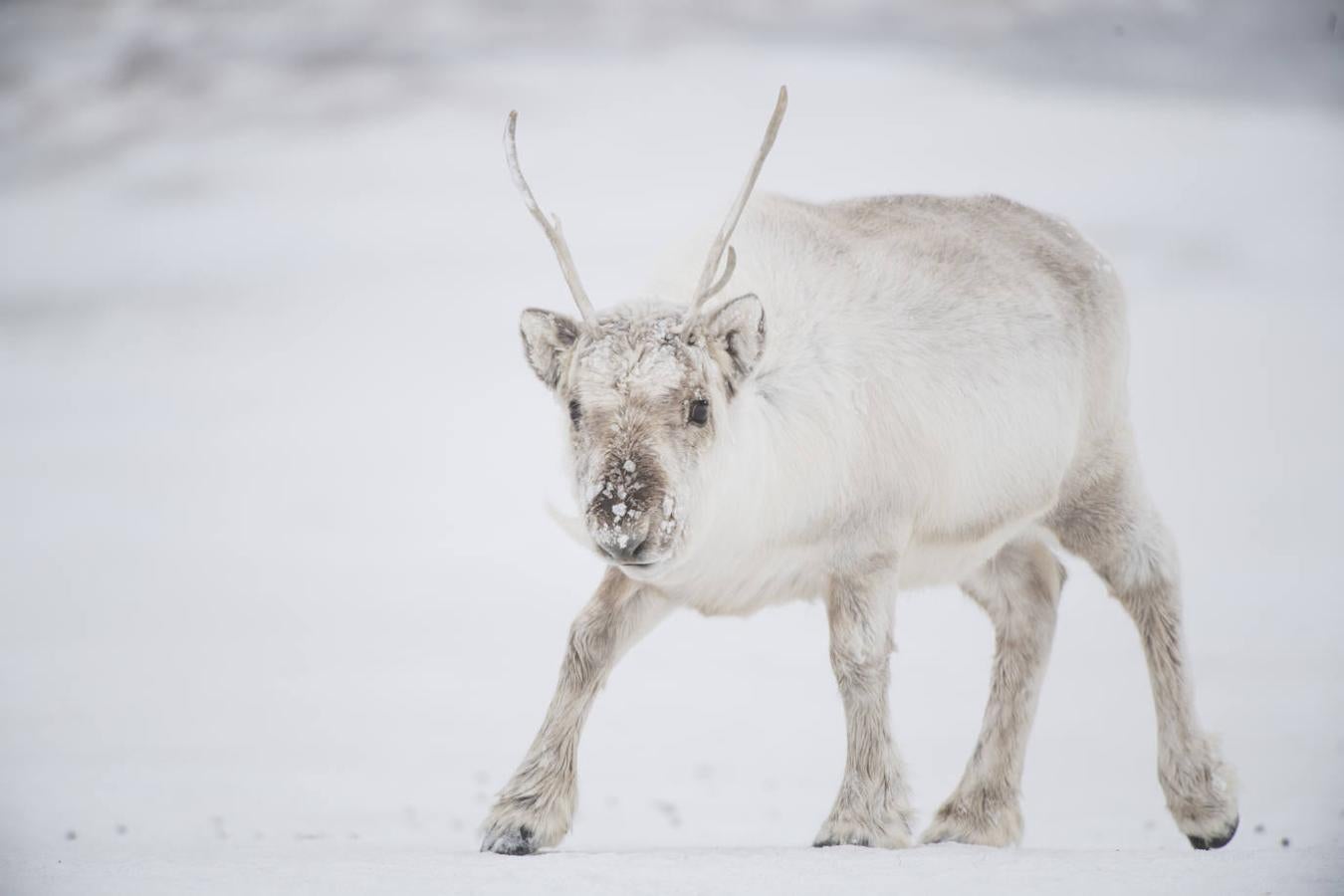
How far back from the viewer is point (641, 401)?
17.4 feet

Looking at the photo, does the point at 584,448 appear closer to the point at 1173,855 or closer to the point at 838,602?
the point at 838,602

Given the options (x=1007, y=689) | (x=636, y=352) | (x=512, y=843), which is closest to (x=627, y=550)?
(x=636, y=352)

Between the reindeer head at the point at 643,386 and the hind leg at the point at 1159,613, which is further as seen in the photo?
the hind leg at the point at 1159,613

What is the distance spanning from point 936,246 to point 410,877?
3.37 m

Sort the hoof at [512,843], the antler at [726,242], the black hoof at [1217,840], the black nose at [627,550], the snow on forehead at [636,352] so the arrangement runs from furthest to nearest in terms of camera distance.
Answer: the black hoof at [1217,840]
the hoof at [512,843]
the antler at [726,242]
the snow on forehead at [636,352]
the black nose at [627,550]

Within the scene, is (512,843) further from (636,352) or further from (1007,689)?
(1007,689)

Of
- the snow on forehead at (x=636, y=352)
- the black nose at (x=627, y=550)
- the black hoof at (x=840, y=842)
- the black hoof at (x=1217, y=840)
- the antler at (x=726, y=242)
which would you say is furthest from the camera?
the black hoof at (x=1217, y=840)

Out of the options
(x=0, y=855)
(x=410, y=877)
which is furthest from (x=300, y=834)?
(x=410, y=877)

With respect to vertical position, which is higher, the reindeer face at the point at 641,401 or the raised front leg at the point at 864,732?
the reindeer face at the point at 641,401

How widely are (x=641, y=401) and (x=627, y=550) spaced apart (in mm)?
526

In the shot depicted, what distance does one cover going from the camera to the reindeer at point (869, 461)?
5469 mm

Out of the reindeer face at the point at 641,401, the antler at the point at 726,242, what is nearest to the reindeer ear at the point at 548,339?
the reindeer face at the point at 641,401

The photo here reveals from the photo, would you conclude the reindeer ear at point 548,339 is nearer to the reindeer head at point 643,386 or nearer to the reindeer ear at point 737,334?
the reindeer head at point 643,386

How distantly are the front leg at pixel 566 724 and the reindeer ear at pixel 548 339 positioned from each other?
2.90ft
